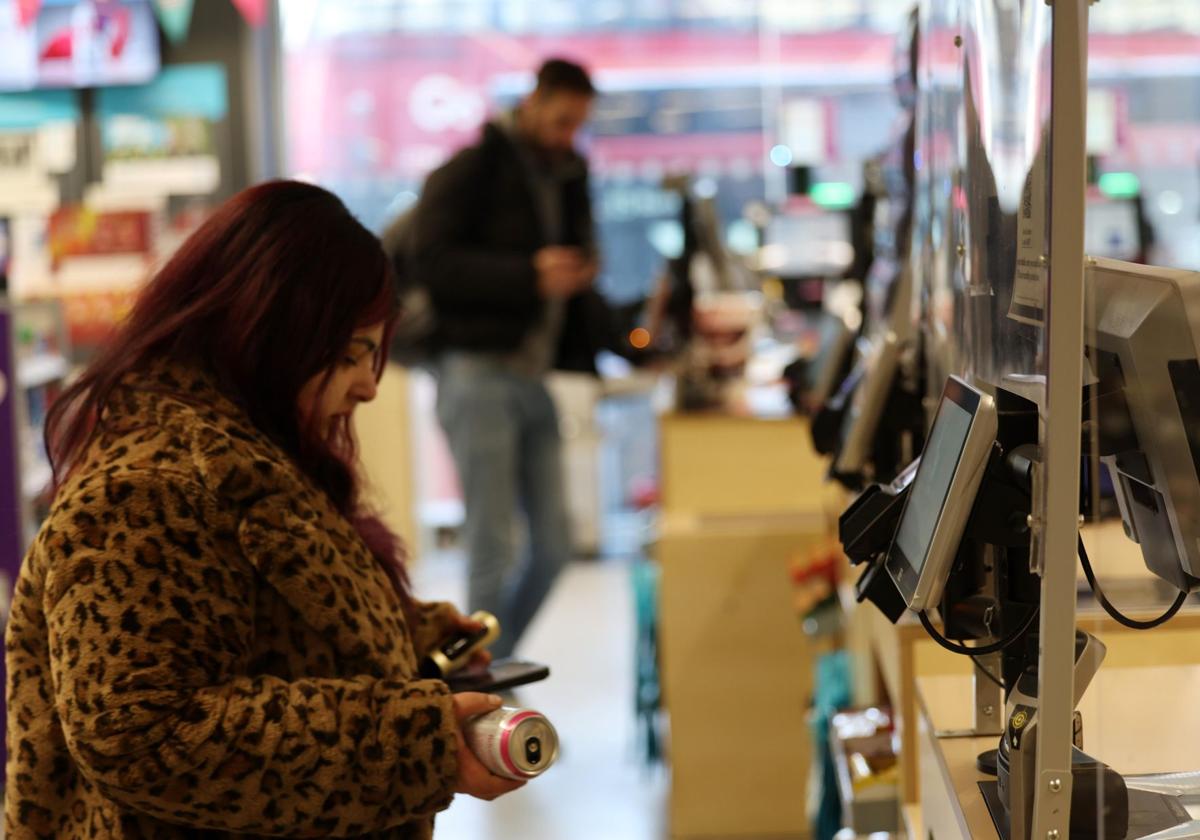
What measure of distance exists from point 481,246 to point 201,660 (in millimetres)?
2681

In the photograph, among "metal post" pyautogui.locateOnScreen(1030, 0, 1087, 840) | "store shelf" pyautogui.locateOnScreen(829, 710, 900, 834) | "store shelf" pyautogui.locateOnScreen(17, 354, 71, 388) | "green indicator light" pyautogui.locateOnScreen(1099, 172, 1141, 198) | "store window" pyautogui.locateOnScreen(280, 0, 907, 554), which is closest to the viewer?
"metal post" pyautogui.locateOnScreen(1030, 0, 1087, 840)

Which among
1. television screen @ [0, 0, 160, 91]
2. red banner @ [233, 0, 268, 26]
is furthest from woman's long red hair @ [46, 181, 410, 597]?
television screen @ [0, 0, 160, 91]

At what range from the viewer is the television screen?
19.2 feet

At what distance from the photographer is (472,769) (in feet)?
4.85

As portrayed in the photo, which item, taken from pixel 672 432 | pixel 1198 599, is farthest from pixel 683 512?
pixel 1198 599

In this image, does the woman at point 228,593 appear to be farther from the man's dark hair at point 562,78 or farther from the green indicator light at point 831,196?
the green indicator light at point 831,196

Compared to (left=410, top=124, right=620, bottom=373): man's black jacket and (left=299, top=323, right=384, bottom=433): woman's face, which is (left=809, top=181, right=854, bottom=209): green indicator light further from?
(left=299, top=323, right=384, bottom=433): woman's face

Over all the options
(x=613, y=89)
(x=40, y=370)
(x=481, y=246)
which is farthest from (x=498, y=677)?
(x=613, y=89)

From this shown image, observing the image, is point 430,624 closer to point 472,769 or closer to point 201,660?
point 472,769

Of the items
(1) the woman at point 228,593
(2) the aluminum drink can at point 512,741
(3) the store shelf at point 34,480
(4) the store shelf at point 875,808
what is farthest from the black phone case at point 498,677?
(3) the store shelf at point 34,480

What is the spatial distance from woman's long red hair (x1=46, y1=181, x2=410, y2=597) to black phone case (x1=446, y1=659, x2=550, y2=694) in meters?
0.40

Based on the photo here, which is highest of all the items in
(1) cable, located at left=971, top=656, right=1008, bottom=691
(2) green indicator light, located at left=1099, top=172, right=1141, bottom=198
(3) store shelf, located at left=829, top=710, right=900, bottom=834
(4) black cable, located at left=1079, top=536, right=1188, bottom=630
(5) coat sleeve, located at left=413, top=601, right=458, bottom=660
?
(2) green indicator light, located at left=1099, top=172, right=1141, bottom=198

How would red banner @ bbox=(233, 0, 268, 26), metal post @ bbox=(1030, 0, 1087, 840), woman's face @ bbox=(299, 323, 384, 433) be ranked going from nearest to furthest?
1. metal post @ bbox=(1030, 0, 1087, 840)
2. woman's face @ bbox=(299, 323, 384, 433)
3. red banner @ bbox=(233, 0, 268, 26)

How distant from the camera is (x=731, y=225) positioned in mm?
6848
